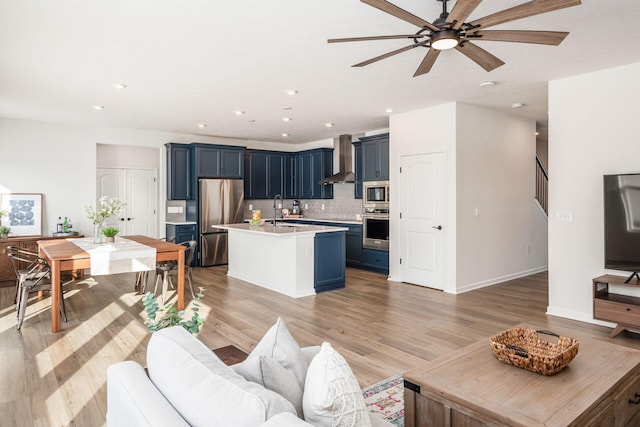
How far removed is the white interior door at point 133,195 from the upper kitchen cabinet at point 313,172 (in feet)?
10.5

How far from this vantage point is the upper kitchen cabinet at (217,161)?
320 inches

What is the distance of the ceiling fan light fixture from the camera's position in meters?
2.50

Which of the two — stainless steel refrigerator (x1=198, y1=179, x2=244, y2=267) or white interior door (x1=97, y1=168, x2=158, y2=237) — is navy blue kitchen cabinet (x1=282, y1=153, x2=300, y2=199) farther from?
white interior door (x1=97, y1=168, x2=158, y2=237)

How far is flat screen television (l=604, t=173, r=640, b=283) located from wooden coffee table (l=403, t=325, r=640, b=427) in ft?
7.39

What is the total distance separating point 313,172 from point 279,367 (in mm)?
8072

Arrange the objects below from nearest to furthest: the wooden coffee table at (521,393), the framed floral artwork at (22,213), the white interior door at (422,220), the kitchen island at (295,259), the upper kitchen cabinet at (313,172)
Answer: the wooden coffee table at (521,393) < the kitchen island at (295,259) < the white interior door at (422,220) < the framed floral artwork at (22,213) < the upper kitchen cabinet at (313,172)

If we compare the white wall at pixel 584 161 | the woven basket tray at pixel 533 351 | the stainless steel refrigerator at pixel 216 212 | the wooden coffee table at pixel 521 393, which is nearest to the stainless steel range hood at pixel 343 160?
the stainless steel refrigerator at pixel 216 212

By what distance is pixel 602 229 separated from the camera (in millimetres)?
4332

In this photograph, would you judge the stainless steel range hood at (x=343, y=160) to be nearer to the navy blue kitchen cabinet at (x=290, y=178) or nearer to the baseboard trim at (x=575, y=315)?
the navy blue kitchen cabinet at (x=290, y=178)

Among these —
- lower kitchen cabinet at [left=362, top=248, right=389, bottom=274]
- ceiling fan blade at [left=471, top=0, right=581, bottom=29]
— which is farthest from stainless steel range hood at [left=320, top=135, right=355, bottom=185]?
ceiling fan blade at [left=471, top=0, right=581, bottom=29]

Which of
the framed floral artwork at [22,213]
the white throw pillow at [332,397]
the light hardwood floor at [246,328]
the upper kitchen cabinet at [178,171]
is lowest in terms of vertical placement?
the light hardwood floor at [246,328]

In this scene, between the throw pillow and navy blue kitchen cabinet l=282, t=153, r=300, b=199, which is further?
navy blue kitchen cabinet l=282, t=153, r=300, b=199

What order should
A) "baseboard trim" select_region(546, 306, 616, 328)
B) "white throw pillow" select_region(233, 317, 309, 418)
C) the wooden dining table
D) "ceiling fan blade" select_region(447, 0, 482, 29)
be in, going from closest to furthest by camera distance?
"white throw pillow" select_region(233, 317, 309, 418) < "ceiling fan blade" select_region(447, 0, 482, 29) < the wooden dining table < "baseboard trim" select_region(546, 306, 616, 328)

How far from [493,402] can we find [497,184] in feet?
16.8
